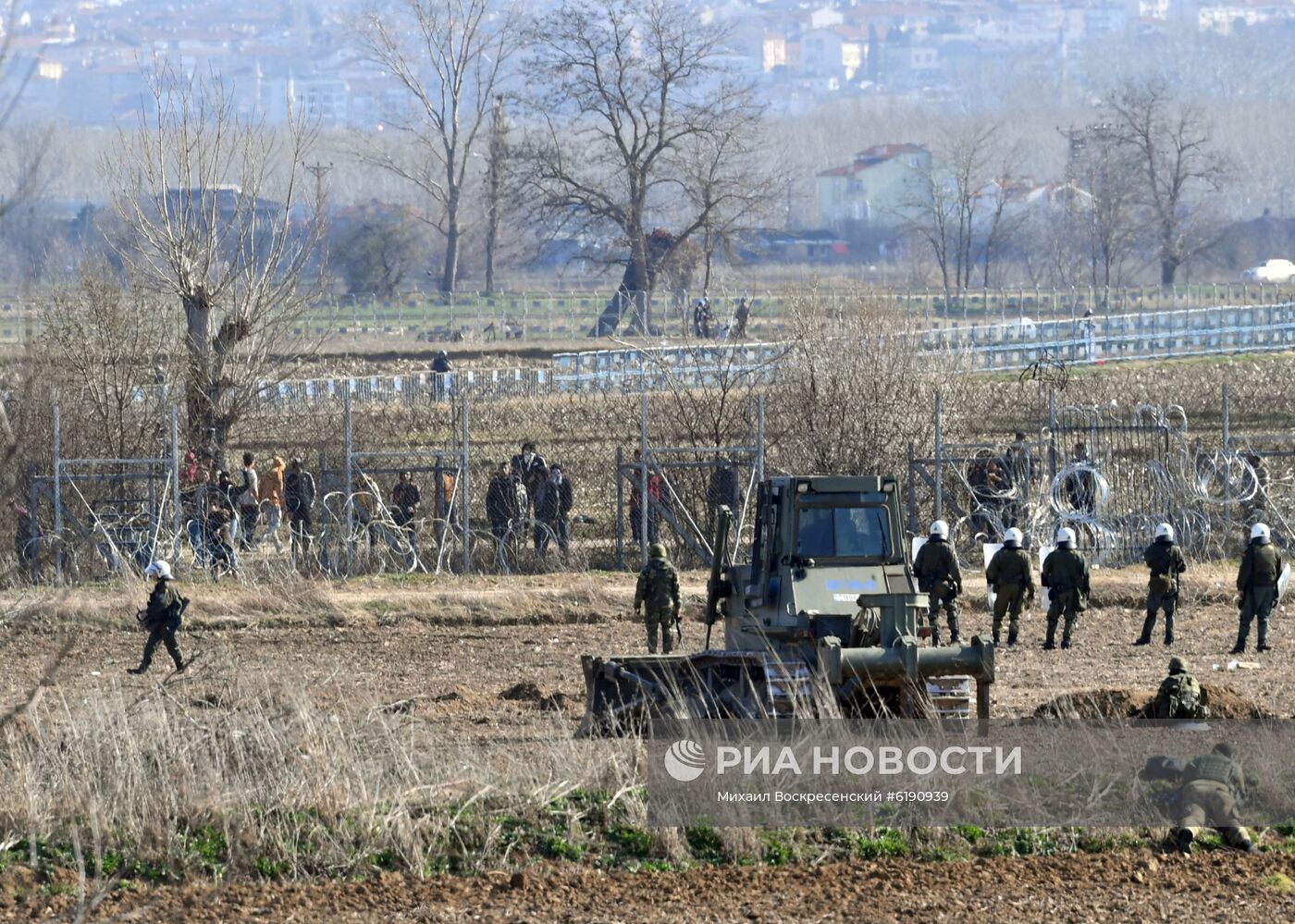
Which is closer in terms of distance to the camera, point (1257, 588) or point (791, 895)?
point (791, 895)

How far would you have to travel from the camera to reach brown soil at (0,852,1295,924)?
10.6m

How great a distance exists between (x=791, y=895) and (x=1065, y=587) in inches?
350

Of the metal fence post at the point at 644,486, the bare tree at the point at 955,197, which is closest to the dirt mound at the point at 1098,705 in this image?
Result: the metal fence post at the point at 644,486

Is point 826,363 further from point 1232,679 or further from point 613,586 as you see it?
point 1232,679

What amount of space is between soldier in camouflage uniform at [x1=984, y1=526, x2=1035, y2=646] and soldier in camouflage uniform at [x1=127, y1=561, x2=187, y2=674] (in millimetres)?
8298

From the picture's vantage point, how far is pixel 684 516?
25094mm

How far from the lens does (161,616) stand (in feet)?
57.3

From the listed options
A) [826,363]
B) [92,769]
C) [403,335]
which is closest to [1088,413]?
[826,363]

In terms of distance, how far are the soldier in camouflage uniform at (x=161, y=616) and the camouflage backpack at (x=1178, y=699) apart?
908 centimetres

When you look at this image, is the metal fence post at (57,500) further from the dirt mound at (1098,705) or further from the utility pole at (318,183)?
the dirt mound at (1098,705)

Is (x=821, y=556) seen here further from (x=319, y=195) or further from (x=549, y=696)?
(x=319, y=195)

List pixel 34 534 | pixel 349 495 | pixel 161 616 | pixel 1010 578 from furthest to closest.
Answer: pixel 349 495, pixel 34 534, pixel 1010 578, pixel 161 616

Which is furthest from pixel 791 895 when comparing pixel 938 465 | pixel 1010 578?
pixel 938 465

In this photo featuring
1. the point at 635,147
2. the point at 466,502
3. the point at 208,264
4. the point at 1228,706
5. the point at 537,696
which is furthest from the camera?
the point at 635,147
